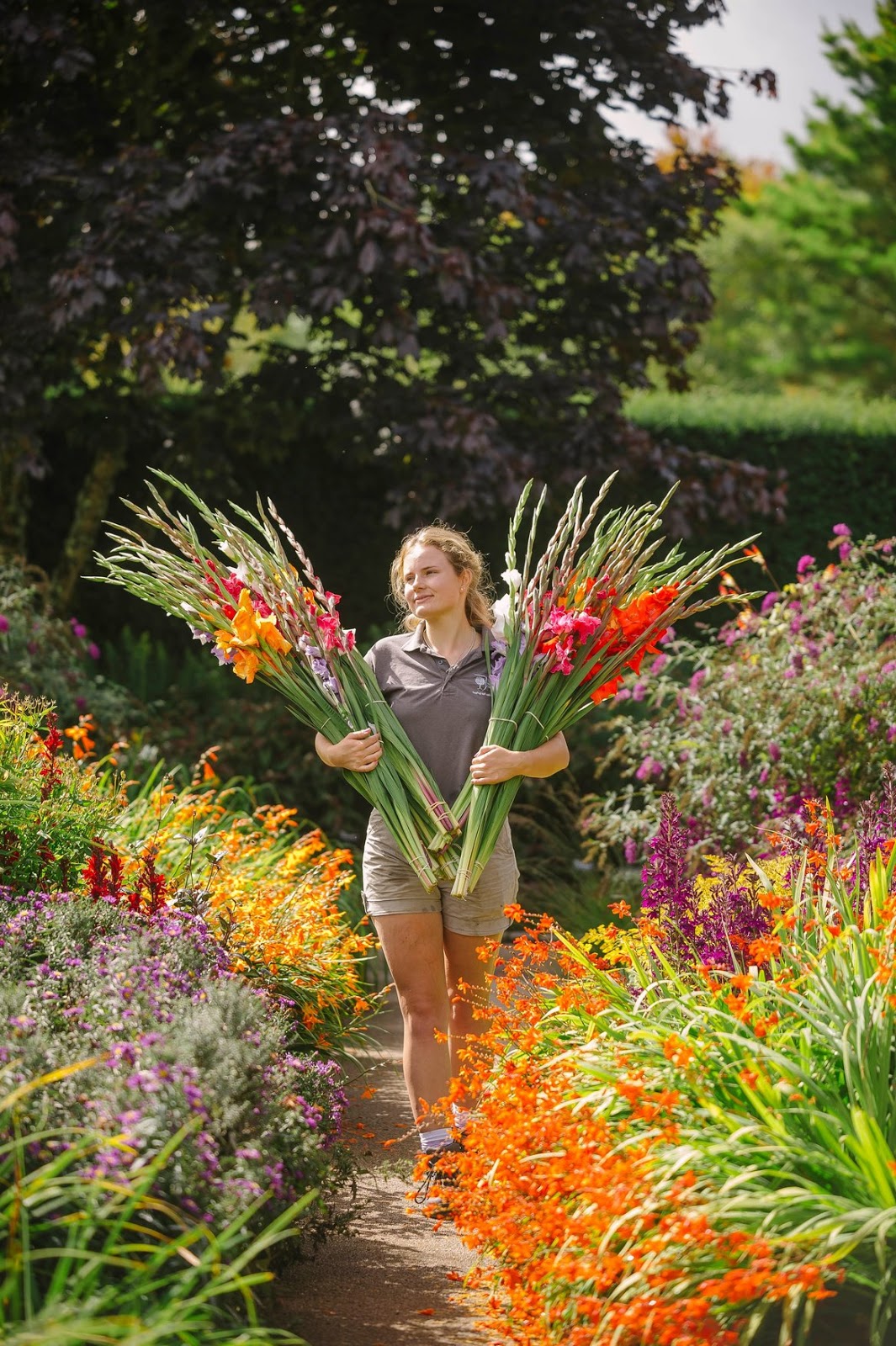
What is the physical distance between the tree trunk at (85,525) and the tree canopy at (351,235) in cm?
2

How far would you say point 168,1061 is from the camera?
98.3 inches

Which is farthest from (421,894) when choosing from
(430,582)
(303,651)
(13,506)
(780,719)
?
(13,506)

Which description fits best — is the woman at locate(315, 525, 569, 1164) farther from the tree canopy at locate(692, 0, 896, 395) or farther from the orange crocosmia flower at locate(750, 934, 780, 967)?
the tree canopy at locate(692, 0, 896, 395)

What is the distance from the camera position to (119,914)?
3.24 metres

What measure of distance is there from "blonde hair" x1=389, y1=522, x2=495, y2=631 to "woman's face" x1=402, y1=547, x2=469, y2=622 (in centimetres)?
3

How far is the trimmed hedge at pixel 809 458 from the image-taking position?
9.70m

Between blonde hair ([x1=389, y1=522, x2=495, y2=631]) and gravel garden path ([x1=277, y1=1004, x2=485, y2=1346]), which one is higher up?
blonde hair ([x1=389, y1=522, x2=495, y2=631])

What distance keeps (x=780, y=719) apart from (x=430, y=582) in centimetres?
213

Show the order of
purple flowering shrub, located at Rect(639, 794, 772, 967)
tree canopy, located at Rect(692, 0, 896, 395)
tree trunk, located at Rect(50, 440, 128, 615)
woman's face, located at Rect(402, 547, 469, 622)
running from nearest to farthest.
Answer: purple flowering shrub, located at Rect(639, 794, 772, 967) < woman's face, located at Rect(402, 547, 469, 622) < tree trunk, located at Rect(50, 440, 128, 615) < tree canopy, located at Rect(692, 0, 896, 395)

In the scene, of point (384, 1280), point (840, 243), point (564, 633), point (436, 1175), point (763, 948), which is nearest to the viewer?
point (763, 948)

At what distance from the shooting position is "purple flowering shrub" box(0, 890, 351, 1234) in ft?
7.59

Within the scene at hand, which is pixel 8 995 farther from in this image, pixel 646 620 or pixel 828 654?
pixel 828 654

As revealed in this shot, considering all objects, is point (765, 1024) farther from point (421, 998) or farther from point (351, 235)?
point (351, 235)

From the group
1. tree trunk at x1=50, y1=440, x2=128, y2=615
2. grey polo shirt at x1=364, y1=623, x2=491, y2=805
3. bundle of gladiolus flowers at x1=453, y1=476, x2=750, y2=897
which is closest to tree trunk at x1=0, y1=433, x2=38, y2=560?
tree trunk at x1=50, y1=440, x2=128, y2=615
